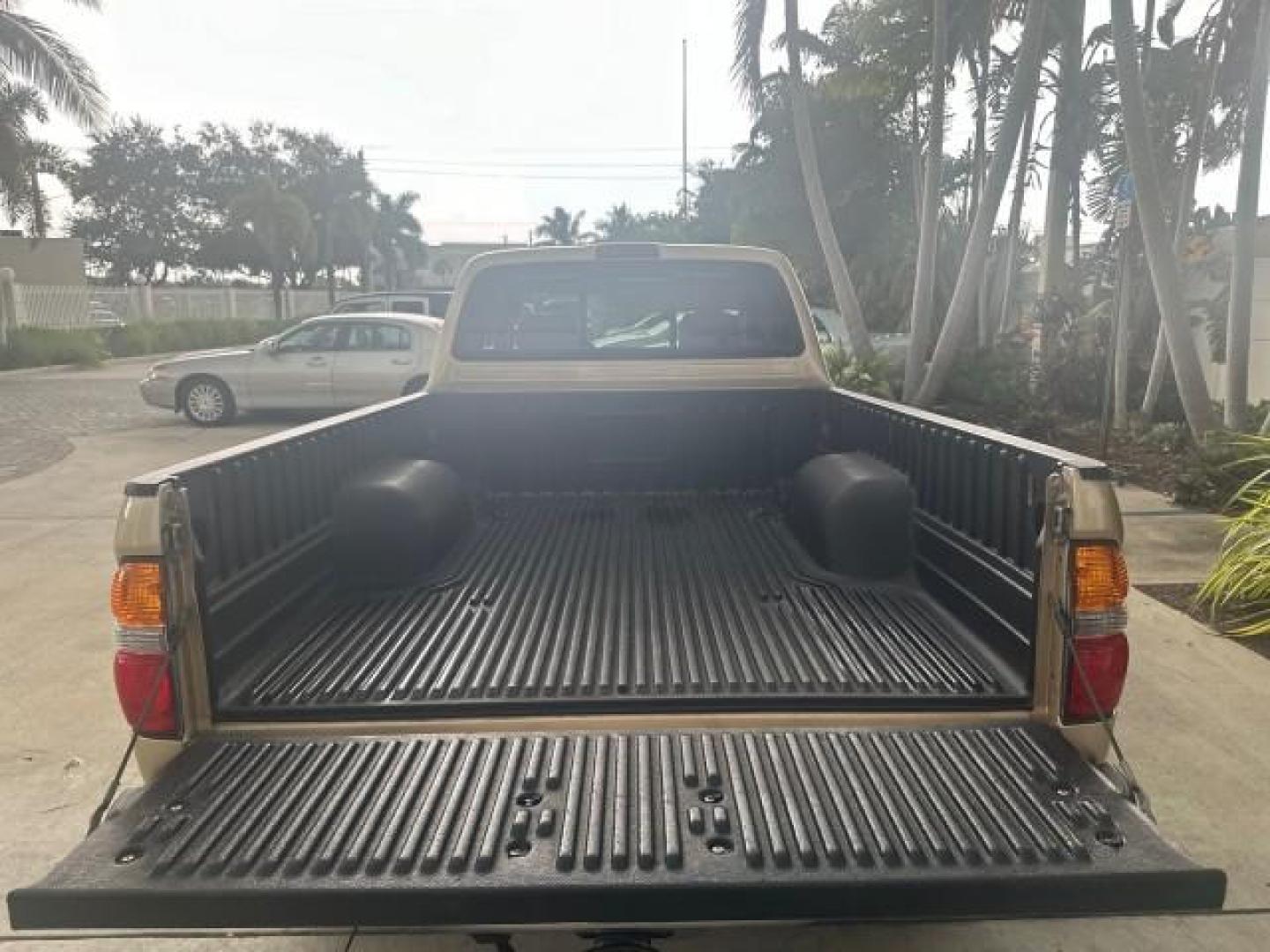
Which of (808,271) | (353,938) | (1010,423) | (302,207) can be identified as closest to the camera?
(353,938)

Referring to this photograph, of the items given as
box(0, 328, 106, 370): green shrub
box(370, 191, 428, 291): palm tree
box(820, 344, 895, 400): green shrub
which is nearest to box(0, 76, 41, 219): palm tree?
box(0, 328, 106, 370): green shrub

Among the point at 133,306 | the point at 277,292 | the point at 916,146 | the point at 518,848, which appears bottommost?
the point at 518,848

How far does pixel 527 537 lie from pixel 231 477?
155cm

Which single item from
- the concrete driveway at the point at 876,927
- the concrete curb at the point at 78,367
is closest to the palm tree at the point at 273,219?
the concrete curb at the point at 78,367

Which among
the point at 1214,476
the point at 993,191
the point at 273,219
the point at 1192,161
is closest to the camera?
the point at 1214,476

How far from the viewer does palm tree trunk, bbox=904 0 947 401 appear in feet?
41.0

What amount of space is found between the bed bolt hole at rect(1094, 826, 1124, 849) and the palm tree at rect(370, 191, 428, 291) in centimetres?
7053

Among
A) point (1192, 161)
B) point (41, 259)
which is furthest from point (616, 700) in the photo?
point (41, 259)

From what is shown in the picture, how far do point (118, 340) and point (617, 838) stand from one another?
3187 cm

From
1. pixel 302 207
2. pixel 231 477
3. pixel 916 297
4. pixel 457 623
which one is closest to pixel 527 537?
pixel 457 623

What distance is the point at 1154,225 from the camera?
360 inches

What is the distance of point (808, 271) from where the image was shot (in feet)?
111

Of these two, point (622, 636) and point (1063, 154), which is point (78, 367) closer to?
point (1063, 154)

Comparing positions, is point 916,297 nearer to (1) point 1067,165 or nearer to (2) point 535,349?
(1) point 1067,165
